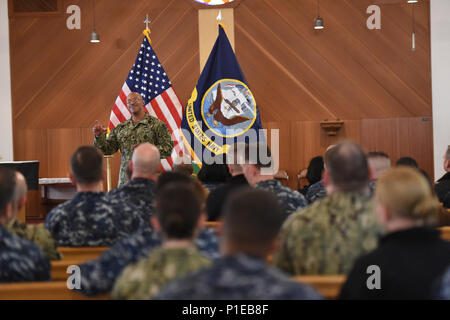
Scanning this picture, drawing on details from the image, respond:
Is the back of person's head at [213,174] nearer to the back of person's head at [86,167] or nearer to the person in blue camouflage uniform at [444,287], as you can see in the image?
the back of person's head at [86,167]

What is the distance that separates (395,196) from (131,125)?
181 inches

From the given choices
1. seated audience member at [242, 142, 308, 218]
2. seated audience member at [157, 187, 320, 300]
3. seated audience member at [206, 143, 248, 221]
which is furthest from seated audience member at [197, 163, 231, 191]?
seated audience member at [157, 187, 320, 300]

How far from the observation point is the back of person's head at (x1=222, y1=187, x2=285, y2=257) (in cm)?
144

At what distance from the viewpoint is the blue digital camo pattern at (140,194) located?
3.36 m

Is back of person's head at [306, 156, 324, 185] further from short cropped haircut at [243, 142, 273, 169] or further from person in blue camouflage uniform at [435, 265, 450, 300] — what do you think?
person in blue camouflage uniform at [435, 265, 450, 300]

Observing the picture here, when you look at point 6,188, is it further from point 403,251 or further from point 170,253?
point 403,251

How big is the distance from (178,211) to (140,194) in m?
1.79

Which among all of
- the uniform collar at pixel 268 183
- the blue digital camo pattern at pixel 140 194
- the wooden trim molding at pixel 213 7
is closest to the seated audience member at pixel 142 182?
the blue digital camo pattern at pixel 140 194

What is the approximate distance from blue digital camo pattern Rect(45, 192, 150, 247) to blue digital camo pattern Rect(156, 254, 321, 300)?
137 centimetres

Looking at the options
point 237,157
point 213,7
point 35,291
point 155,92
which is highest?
point 213,7

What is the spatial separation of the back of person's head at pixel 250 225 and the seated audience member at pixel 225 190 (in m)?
1.94

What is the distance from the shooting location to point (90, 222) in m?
2.70

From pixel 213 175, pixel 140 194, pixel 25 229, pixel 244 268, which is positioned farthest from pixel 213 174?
pixel 244 268
